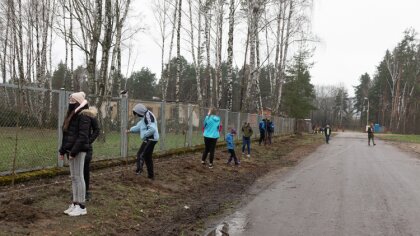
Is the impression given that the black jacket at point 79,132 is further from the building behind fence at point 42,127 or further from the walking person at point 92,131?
the building behind fence at point 42,127

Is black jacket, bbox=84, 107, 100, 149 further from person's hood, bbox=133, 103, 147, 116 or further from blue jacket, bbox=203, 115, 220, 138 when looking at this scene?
blue jacket, bbox=203, 115, 220, 138

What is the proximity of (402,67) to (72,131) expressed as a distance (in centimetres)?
7190

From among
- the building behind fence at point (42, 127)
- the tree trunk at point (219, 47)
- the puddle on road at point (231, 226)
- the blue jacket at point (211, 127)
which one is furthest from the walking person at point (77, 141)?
the tree trunk at point (219, 47)

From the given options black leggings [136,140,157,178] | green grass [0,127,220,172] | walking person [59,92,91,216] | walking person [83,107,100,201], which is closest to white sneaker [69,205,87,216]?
walking person [59,92,91,216]

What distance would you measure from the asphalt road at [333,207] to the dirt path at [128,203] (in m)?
0.67

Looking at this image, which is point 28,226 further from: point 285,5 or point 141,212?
point 285,5

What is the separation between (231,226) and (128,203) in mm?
1876

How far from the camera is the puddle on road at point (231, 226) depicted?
19.6 feet

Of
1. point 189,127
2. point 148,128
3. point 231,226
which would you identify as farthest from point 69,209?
point 189,127

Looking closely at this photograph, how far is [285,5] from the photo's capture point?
1205 inches

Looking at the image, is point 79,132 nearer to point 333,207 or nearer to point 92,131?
point 92,131

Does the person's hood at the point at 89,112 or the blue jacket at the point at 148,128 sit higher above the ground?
the person's hood at the point at 89,112

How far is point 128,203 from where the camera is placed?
281 inches

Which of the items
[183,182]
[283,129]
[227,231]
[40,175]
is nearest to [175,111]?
[183,182]
